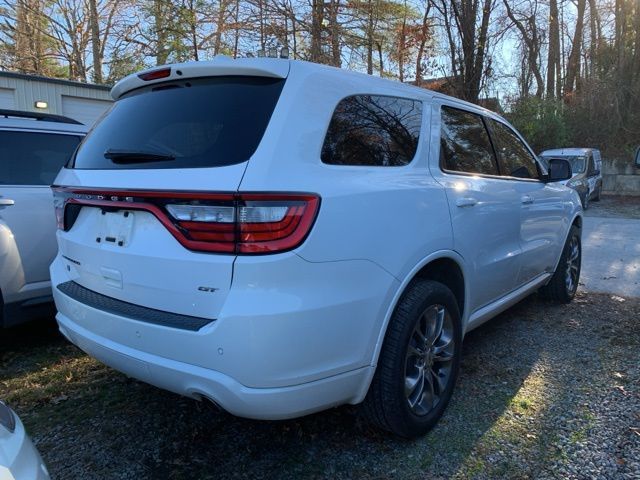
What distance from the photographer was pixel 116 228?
Answer: 2336 mm

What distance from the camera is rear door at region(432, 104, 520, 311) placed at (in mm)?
3012

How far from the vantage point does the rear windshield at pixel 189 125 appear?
7.00 ft

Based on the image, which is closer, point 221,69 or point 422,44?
point 221,69

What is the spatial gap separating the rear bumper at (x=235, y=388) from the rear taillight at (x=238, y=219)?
20.8 inches

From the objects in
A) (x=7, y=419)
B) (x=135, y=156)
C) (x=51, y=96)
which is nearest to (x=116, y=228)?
(x=135, y=156)

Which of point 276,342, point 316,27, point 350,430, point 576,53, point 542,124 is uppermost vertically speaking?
point 576,53

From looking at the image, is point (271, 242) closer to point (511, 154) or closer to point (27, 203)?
point (27, 203)

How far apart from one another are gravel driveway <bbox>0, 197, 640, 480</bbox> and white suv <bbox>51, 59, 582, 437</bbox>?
0.81 feet

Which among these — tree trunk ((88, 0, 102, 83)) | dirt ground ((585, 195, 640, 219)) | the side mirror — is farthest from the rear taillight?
tree trunk ((88, 0, 102, 83))

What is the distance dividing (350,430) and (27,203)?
2823mm

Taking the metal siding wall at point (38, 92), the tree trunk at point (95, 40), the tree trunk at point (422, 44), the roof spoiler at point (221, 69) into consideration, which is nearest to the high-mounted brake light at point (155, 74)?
the roof spoiler at point (221, 69)

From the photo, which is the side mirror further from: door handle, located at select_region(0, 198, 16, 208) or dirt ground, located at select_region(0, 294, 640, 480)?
door handle, located at select_region(0, 198, 16, 208)

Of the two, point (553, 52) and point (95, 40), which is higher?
point (95, 40)

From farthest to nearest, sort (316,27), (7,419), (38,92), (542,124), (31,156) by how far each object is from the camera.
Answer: (542,124), (316,27), (38,92), (31,156), (7,419)
